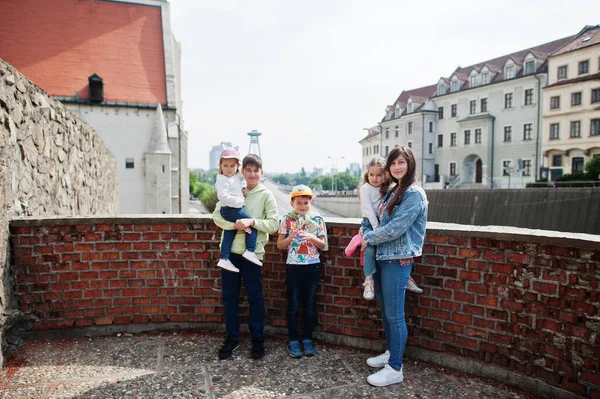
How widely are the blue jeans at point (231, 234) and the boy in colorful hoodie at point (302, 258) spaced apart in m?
0.25

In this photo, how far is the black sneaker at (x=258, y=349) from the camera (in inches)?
145

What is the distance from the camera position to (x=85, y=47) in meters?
31.9

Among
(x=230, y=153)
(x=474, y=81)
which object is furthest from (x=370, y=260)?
(x=474, y=81)

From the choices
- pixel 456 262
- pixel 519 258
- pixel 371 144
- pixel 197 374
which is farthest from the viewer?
pixel 371 144

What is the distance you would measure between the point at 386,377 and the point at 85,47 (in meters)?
35.6

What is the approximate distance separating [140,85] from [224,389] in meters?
32.8

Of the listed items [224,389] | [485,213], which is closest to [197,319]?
[224,389]

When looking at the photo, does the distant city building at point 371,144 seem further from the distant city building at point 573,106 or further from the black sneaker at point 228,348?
the black sneaker at point 228,348

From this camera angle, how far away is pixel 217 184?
3.58 meters

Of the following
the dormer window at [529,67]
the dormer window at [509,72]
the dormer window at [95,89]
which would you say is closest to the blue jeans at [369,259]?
the dormer window at [95,89]

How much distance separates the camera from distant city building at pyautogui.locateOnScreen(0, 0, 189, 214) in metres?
30.4

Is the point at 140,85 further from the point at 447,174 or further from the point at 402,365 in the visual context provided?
the point at 447,174

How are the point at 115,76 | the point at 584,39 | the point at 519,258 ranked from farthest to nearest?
the point at 584,39, the point at 115,76, the point at 519,258

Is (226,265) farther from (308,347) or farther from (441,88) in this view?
(441,88)
